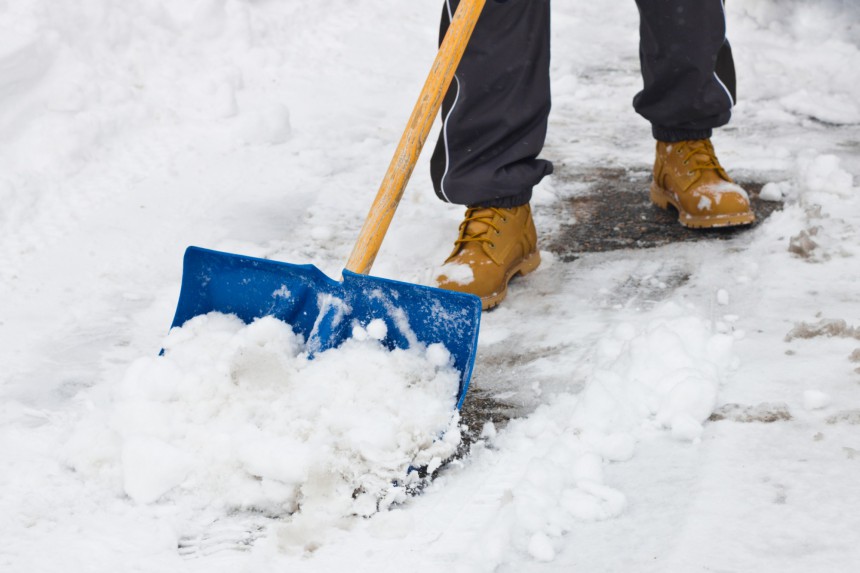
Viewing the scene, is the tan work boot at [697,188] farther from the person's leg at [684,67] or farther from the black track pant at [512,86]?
the black track pant at [512,86]

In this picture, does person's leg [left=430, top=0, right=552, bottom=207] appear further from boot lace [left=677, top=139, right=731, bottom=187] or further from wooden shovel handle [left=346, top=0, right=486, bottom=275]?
boot lace [left=677, top=139, right=731, bottom=187]

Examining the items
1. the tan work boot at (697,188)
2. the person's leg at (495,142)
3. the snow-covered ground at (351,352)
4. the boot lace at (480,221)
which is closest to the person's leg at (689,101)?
the tan work boot at (697,188)

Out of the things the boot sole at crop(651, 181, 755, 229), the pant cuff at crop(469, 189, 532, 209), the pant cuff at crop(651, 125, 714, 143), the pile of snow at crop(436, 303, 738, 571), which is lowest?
the pile of snow at crop(436, 303, 738, 571)

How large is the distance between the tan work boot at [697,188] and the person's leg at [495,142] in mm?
485

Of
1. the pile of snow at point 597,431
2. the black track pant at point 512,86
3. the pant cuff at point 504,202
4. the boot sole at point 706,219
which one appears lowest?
the pile of snow at point 597,431

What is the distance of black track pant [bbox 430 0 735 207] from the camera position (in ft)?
7.61

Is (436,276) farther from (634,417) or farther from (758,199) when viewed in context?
(758,199)

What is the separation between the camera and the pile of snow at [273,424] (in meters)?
1.56

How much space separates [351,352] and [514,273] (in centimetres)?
79

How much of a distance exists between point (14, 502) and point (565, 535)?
94 cm

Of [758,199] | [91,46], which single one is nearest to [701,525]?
[758,199]

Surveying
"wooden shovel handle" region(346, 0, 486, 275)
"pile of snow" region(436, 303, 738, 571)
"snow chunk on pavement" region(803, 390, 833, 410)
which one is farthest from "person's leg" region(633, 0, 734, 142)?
"snow chunk on pavement" region(803, 390, 833, 410)

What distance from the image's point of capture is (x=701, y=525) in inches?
54.2

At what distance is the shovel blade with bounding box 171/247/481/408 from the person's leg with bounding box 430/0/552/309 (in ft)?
1.63
